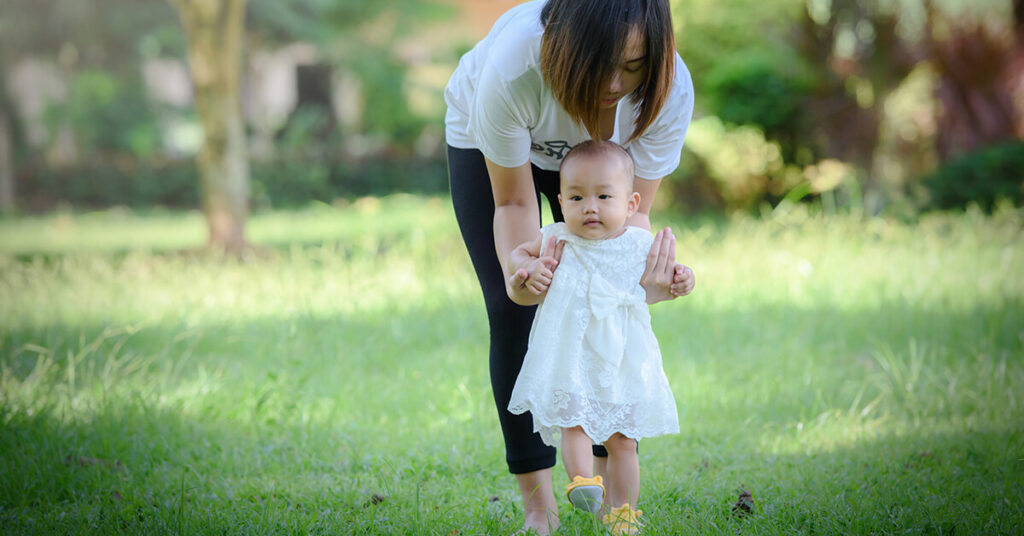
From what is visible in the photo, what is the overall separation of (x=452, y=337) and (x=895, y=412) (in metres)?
2.35

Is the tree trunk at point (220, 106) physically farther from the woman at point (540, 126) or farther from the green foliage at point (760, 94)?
the woman at point (540, 126)

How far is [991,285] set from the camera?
5.51 metres

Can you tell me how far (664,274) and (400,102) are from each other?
54.9 ft

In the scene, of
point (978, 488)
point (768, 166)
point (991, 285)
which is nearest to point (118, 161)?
point (768, 166)

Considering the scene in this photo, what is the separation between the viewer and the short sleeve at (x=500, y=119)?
218 cm

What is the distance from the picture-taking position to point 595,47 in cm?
202

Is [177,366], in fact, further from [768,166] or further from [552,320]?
[768,166]

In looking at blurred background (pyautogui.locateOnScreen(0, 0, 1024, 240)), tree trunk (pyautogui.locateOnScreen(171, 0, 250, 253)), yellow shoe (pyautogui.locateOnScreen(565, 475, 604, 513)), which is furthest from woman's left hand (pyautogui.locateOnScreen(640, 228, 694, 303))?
tree trunk (pyautogui.locateOnScreen(171, 0, 250, 253))

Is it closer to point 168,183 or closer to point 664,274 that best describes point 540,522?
point 664,274

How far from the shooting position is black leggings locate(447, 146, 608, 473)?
2.50 meters

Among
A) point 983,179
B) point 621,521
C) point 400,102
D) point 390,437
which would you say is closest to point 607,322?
point 621,521

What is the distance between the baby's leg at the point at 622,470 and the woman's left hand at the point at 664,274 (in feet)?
1.33

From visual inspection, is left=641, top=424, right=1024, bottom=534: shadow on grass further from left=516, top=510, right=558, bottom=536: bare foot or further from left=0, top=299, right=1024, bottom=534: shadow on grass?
left=516, top=510, right=558, bottom=536: bare foot

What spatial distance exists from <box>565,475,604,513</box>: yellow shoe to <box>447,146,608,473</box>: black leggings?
0.26 m
